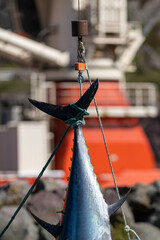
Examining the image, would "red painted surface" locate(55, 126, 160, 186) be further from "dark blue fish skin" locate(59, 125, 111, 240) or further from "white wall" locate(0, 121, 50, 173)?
"dark blue fish skin" locate(59, 125, 111, 240)

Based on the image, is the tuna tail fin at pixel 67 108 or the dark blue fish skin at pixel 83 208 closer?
the dark blue fish skin at pixel 83 208

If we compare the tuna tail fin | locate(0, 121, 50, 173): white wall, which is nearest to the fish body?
the tuna tail fin

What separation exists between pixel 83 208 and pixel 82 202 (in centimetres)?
6

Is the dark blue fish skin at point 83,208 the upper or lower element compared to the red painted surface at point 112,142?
lower

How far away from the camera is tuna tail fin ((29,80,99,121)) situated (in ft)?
23.2

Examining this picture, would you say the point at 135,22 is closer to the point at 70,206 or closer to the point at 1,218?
the point at 1,218

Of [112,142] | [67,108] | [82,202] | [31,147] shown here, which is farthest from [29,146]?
[82,202]

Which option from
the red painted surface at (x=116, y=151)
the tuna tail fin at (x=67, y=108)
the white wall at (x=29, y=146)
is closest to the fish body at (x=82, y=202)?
the tuna tail fin at (x=67, y=108)

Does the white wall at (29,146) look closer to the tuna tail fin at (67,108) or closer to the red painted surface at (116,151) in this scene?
the red painted surface at (116,151)

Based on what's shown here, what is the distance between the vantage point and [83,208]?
6980 mm

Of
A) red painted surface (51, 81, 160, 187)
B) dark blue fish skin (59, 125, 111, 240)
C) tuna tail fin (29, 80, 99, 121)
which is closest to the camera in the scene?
dark blue fish skin (59, 125, 111, 240)

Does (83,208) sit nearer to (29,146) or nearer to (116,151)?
(29,146)

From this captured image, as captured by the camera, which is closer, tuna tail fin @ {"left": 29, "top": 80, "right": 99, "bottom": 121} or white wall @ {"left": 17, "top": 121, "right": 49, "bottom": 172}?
tuna tail fin @ {"left": 29, "top": 80, "right": 99, "bottom": 121}

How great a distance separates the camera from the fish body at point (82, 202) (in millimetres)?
6938
